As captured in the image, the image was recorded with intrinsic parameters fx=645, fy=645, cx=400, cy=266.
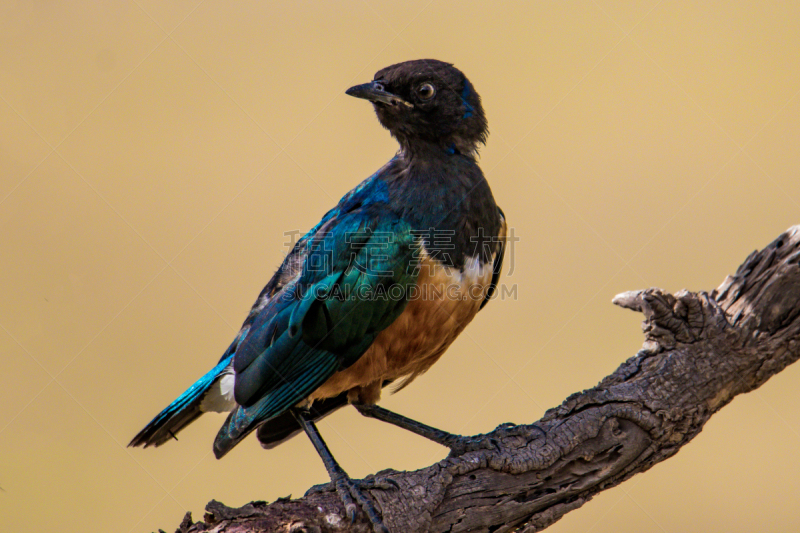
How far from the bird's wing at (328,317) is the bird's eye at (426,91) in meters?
0.85

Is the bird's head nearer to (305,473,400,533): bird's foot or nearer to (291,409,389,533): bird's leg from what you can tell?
(291,409,389,533): bird's leg

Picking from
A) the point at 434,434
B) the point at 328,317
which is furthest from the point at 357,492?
the point at 328,317

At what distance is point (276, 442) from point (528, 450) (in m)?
1.97

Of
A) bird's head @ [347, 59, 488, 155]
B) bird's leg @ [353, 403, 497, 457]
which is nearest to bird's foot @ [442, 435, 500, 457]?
bird's leg @ [353, 403, 497, 457]

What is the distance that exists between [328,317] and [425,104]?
1.66 metres

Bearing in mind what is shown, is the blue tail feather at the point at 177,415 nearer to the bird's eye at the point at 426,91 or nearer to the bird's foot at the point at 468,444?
the bird's foot at the point at 468,444

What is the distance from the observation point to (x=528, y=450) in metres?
4.16

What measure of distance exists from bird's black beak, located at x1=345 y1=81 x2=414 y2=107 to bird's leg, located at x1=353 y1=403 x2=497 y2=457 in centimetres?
228

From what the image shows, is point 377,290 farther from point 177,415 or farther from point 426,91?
point 177,415

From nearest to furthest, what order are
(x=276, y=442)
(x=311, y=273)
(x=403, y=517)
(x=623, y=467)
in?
1. (x=403, y=517)
2. (x=623, y=467)
3. (x=311, y=273)
4. (x=276, y=442)

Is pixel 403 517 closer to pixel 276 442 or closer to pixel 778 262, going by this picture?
pixel 276 442

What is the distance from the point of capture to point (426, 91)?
4578 mm

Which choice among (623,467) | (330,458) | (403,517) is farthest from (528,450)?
(330,458)

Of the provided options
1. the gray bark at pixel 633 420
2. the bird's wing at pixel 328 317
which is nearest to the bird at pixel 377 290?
the bird's wing at pixel 328 317
